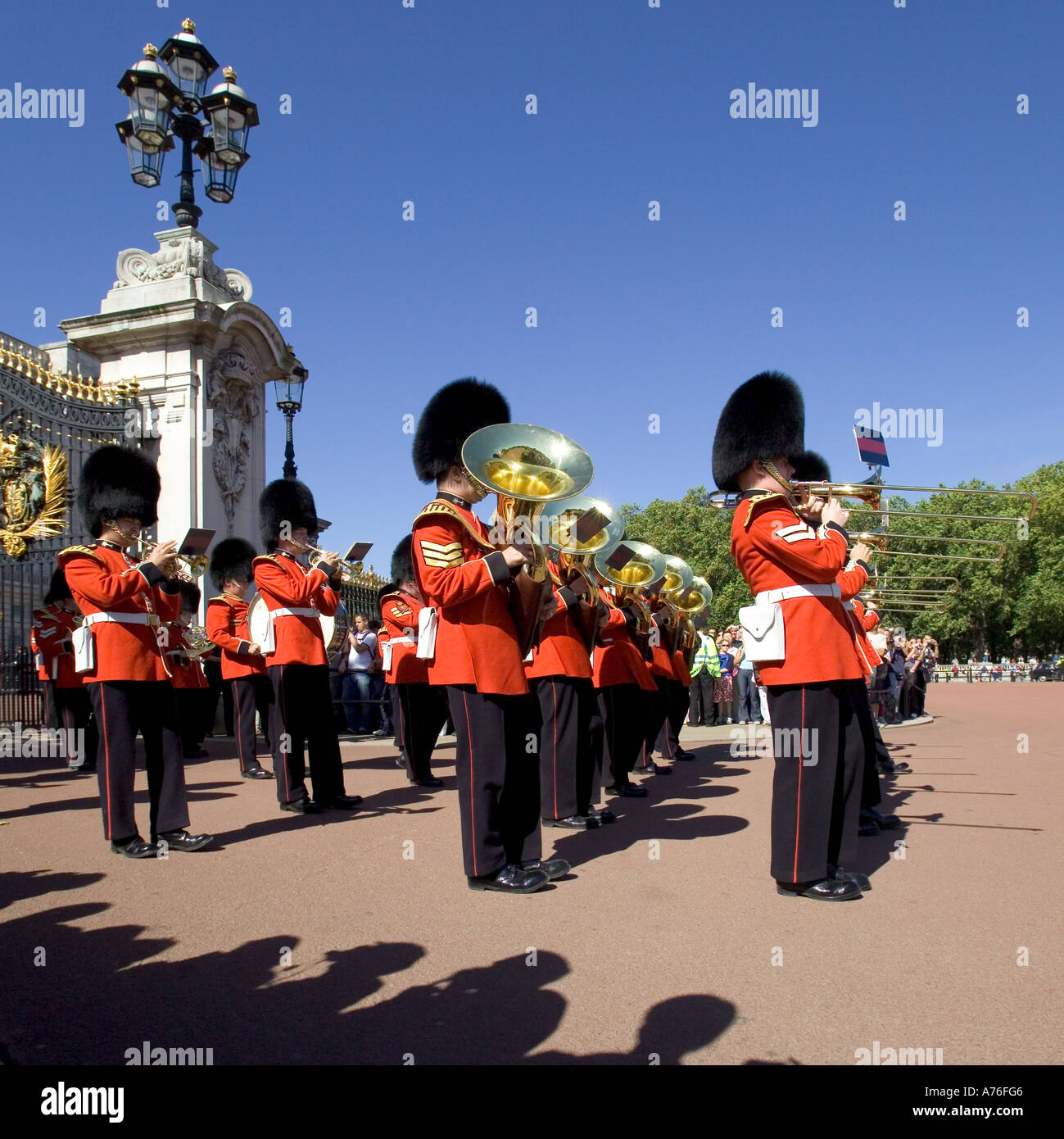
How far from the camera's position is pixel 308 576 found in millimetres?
6789

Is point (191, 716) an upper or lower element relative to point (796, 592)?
lower

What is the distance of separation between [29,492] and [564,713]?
6884mm

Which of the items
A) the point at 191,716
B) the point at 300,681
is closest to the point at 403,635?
the point at 300,681

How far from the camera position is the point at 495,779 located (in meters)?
4.33

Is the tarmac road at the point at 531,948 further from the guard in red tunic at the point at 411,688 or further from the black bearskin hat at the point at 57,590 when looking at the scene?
the black bearskin hat at the point at 57,590

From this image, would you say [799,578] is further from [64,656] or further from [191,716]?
[64,656]

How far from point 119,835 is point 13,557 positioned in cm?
598

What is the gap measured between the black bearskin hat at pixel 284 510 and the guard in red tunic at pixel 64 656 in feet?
10.9

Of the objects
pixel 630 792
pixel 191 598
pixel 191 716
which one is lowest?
pixel 630 792

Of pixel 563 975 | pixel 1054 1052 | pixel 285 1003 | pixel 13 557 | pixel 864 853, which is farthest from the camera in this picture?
pixel 13 557

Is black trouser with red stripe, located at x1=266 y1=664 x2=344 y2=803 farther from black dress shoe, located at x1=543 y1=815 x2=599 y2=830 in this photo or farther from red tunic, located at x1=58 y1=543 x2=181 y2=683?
black dress shoe, located at x1=543 y1=815 x2=599 y2=830

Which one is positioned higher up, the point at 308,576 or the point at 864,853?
the point at 308,576

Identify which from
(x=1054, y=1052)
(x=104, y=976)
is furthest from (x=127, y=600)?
(x=1054, y=1052)
